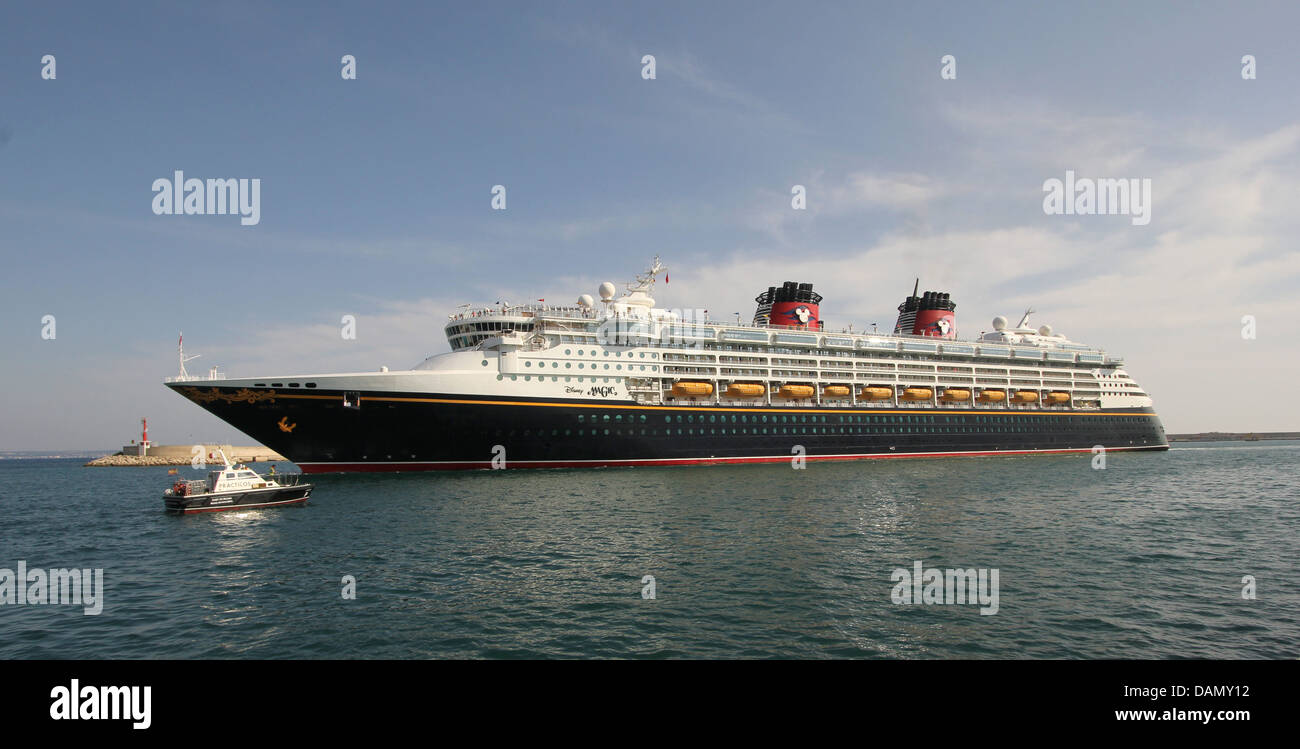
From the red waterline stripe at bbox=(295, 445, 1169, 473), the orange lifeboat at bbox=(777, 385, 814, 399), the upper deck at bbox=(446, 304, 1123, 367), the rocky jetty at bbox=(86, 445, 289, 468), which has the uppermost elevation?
the upper deck at bbox=(446, 304, 1123, 367)

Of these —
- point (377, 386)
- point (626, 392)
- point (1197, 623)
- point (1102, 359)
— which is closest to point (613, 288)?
point (626, 392)

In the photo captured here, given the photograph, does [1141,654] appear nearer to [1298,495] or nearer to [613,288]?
[1298,495]

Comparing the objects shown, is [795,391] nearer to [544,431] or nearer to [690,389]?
[690,389]

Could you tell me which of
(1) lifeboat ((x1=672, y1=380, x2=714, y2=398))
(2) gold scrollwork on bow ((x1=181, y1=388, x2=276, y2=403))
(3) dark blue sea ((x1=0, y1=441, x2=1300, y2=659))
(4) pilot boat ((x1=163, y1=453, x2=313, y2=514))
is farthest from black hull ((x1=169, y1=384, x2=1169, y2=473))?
(4) pilot boat ((x1=163, y1=453, x2=313, y2=514))

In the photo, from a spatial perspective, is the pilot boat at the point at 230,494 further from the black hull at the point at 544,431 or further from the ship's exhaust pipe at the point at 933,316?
the ship's exhaust pipe at the point at 933,316

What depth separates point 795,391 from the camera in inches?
2167

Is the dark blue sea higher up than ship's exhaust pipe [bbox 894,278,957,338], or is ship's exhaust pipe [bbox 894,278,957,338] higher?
ship's exhaust pipe [bbox 894,278,957,338]

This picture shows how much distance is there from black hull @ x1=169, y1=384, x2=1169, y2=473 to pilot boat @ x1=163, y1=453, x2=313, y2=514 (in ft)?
26.8

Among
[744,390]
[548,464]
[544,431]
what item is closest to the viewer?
[544,431]

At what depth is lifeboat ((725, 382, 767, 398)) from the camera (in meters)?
52.8

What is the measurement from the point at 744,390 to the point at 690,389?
5.64 m

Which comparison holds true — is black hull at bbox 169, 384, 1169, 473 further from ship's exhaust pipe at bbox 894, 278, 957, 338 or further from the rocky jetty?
the rocky jetty

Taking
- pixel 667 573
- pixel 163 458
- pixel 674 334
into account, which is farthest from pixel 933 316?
pixel 163 458
